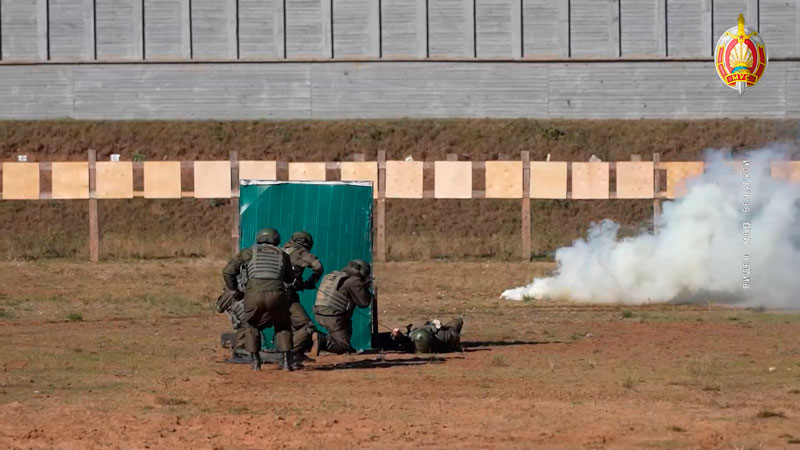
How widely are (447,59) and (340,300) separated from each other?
32.8 m

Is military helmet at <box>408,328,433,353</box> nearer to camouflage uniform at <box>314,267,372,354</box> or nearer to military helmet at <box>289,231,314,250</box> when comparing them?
camouflage uniform at <box>314,267,372,354</box>

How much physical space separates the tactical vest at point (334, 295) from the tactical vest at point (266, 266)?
6.50 feet

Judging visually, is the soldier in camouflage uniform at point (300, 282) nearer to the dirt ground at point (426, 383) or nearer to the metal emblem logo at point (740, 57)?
the dirt ground at point (426, 383)

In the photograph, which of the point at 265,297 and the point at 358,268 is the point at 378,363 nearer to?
the point at 358,268

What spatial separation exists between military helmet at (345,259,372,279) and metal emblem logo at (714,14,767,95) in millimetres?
31489

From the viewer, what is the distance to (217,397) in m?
16.4

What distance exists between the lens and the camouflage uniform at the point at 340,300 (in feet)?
64.8

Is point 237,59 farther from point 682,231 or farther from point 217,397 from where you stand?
point 217,397

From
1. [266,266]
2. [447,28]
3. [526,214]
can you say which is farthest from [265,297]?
[447,28]

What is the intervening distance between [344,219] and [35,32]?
35.3m

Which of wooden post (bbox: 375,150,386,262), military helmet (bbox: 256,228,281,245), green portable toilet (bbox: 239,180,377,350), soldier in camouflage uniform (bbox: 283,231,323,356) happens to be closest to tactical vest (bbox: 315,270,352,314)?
soldier in camouflage uniform (bbox: 283,231,323,356)

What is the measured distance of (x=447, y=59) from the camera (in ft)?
170

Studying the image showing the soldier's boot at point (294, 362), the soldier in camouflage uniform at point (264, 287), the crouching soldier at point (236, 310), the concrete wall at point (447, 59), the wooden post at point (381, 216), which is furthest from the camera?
the concrete wall at point (447, 59)

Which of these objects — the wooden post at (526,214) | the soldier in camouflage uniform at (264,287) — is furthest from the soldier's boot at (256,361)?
the wooden post at (526,214)
